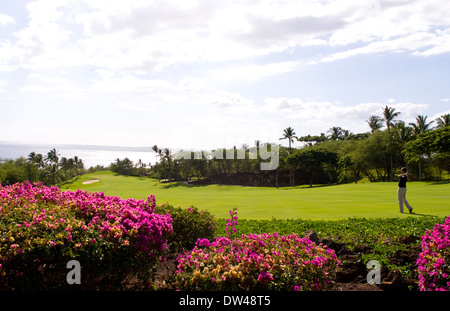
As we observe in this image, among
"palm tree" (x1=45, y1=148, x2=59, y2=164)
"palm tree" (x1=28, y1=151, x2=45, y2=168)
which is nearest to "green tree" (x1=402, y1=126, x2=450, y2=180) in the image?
"palm tree" (x1=28, y1=151, x2=45, y2=168)

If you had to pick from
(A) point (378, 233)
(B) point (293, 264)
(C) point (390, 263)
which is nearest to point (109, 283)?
(B) point (293, 264)

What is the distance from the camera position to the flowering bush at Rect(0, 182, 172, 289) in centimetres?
529

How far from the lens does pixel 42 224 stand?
5898 millimetres

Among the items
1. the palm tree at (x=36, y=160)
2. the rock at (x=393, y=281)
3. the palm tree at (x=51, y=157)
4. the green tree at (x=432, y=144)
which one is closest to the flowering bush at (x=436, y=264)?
the rock at (x=393, y=281)

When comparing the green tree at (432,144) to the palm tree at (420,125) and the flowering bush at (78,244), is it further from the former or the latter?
the flowering bush at (78,244)

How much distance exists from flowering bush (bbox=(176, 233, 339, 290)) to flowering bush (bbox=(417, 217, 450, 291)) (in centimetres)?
142

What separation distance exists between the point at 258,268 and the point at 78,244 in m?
2.75

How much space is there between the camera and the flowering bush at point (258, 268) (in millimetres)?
5234

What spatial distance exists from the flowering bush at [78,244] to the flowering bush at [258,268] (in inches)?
38.4

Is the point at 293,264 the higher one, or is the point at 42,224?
the point at 42,224

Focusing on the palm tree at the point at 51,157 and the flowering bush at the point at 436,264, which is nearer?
the flowering bush at the point at 436,264

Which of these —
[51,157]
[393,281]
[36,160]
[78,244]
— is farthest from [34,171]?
[393,281]

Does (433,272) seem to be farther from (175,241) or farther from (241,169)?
(241,169)
